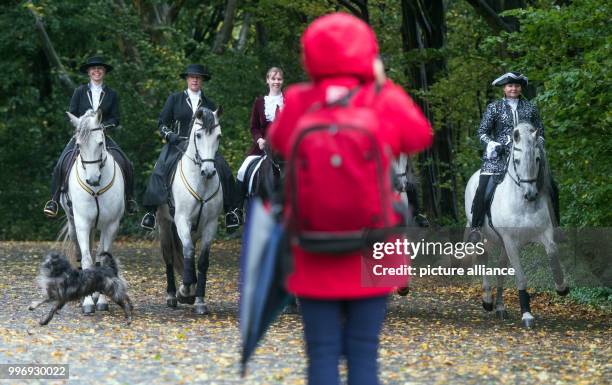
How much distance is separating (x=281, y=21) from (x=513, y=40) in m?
13.9

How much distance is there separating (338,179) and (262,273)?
21.5 inches

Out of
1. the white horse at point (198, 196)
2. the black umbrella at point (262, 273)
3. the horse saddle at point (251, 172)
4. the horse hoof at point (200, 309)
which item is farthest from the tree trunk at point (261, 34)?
the black umbrella at point (262, 273)

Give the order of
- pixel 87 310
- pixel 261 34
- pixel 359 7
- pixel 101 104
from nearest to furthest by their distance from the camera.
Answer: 1. pixel 87 310
2. pixel 101 104
3. pixel 359 7
4. pixel 261 34

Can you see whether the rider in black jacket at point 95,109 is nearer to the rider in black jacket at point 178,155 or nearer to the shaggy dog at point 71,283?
the rider in black jacket at point 178,155

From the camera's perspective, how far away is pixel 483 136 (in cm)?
1472

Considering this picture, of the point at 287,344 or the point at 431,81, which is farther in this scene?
the point at 431,81

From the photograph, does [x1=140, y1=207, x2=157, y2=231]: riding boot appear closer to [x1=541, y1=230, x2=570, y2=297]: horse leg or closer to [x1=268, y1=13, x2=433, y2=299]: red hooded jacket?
[x1=541, y1=230, x2=570, y2=297]: horse leg

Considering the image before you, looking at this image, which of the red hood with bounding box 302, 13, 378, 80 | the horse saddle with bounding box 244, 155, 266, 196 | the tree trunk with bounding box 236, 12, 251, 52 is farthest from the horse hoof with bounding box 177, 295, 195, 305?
the tree trunk with bounding box 236, 12, 251, 52

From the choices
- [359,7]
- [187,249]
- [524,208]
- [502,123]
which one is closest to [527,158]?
[524,208]

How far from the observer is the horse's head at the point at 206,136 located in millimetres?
14109

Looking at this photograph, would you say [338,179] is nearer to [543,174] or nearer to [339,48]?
[339,48]

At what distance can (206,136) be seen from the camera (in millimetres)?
14109

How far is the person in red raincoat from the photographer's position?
563 cm

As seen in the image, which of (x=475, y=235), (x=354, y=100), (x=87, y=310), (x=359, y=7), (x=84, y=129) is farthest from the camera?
(x=359, y=7)
